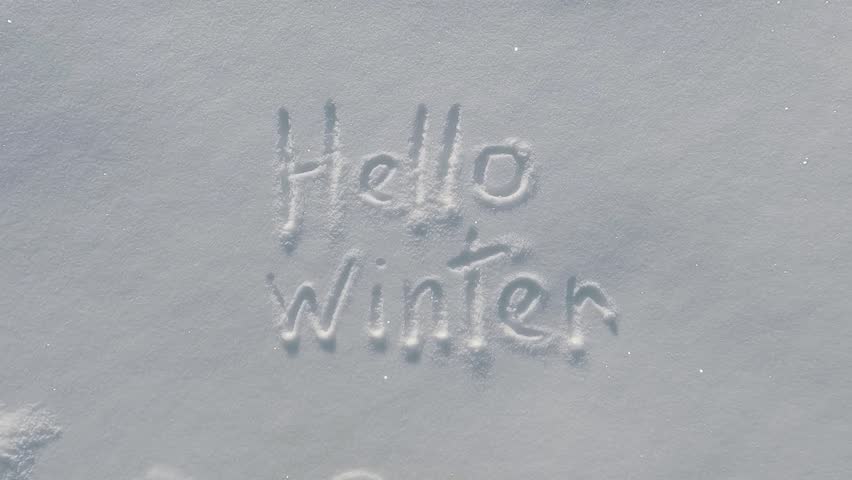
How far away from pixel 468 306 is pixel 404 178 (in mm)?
754

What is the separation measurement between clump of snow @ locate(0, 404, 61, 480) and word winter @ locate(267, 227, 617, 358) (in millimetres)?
1301

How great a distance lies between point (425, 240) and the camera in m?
3.73

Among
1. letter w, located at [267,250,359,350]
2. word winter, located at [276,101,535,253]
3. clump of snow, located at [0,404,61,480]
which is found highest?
word winter, located at [276,101,535,253]

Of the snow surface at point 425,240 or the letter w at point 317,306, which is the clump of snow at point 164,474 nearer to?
the snow surface at point 425,240

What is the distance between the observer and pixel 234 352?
3709mm

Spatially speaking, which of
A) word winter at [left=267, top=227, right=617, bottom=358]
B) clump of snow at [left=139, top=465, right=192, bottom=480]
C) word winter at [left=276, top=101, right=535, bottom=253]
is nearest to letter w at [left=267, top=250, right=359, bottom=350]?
word winter at [left=267, top=227, right=617, bottom=358]

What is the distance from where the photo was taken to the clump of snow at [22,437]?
12.0 ft

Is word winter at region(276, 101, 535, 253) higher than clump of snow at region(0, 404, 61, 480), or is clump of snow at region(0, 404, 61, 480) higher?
word winter at region(276, 101, 535, 253)

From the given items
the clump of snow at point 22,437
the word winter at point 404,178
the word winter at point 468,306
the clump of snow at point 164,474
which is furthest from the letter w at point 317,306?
the clump of snow at point 22,437

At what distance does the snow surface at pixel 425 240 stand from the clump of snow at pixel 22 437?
15mm

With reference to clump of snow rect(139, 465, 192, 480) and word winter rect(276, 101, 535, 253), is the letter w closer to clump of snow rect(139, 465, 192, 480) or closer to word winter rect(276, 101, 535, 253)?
word winter rect(276, 101, 535, 253)

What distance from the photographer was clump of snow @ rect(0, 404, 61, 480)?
12.0ft

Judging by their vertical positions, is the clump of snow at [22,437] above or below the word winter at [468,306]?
below

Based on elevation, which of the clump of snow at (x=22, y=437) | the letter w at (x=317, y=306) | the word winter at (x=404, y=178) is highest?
the word winter at (x=404, y=178)
